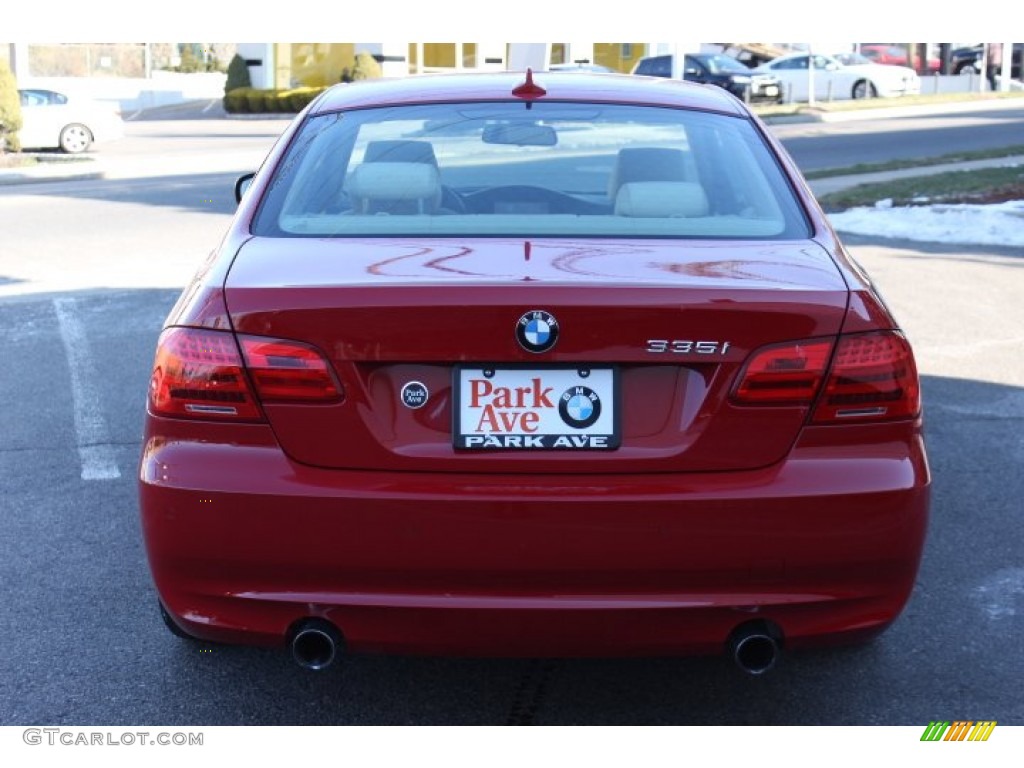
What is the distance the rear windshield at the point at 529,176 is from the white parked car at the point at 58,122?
25029 mm

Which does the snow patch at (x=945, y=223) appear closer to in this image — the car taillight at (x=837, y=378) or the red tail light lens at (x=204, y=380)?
the car taillight at (x=837, y=378)

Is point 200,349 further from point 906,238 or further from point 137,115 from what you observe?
point 137,115

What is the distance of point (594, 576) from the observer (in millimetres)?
3178

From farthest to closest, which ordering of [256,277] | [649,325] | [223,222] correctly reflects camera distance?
[223,222] < [256,277] < [649,325]

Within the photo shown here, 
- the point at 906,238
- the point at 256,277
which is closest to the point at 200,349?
Result: the point at 256,277

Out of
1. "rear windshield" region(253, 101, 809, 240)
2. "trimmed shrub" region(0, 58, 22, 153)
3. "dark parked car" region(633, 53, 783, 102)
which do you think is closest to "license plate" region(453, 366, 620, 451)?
"rear windshield" region(253, 101, 809, 240)

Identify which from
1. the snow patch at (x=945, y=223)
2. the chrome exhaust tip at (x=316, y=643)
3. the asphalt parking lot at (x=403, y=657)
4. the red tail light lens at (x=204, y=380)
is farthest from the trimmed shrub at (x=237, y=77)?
the chrome exhaust tip at (x=316, y=643)

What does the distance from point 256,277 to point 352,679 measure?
125cm

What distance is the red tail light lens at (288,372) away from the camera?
320 cm

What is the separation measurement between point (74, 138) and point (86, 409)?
22847 mm

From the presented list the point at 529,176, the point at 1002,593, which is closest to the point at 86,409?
the point at 529,176

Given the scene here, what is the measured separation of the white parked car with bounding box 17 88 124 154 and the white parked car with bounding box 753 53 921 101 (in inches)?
801

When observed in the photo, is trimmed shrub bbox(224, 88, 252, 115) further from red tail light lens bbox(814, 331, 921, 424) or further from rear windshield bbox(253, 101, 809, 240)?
red tail light lens bbox(814, 331, 921, 424)

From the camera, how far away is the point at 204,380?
3.28m
